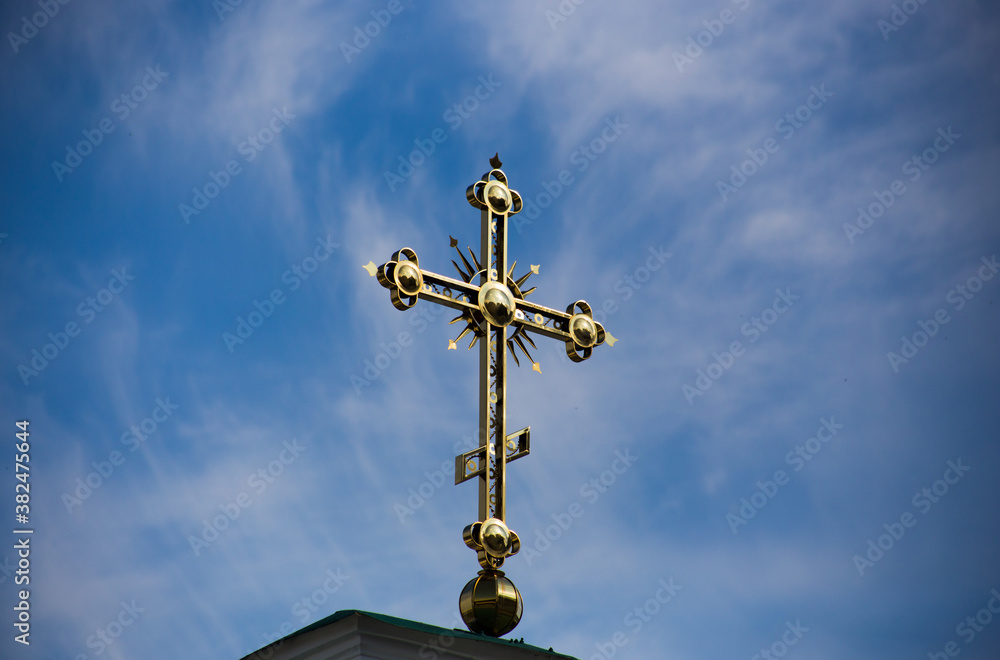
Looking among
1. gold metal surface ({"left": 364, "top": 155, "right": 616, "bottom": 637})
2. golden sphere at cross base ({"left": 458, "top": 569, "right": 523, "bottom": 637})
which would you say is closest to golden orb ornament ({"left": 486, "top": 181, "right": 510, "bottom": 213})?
gold metal surface ({"left": 364, "top": 155, "right": 616, "bottom": 637})

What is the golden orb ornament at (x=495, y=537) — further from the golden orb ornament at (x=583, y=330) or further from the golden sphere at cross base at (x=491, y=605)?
the golden orb ornament at (x=583, y=330)

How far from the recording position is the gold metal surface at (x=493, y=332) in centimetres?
1162

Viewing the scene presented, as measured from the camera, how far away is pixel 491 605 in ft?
38.1

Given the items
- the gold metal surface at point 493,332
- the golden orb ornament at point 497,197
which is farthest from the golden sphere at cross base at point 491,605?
the golden orb ornament at point 497,197

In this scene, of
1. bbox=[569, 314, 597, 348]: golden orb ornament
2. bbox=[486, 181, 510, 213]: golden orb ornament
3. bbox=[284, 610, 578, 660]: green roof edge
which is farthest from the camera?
bbox=[569, 314, 597, 348]: golden orb ornament

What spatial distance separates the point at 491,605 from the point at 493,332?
6.75 ft

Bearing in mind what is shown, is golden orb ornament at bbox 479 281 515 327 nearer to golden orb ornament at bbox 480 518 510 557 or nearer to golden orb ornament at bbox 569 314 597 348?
golden orb ornament at bbox 569 314 597 348

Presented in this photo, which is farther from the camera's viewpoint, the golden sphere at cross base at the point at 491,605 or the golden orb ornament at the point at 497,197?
the golden orb ornament at the point at 497,197

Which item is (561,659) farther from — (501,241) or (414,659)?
(501,241)

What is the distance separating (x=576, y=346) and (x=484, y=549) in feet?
6.90

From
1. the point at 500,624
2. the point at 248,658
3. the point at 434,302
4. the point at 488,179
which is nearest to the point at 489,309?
the point at 434,302

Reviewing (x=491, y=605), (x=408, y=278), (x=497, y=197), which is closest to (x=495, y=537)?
(x=491, y=605)

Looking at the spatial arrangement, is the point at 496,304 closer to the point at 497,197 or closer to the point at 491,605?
the point at 497,197

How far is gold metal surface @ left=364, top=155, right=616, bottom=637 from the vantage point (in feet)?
38.1
